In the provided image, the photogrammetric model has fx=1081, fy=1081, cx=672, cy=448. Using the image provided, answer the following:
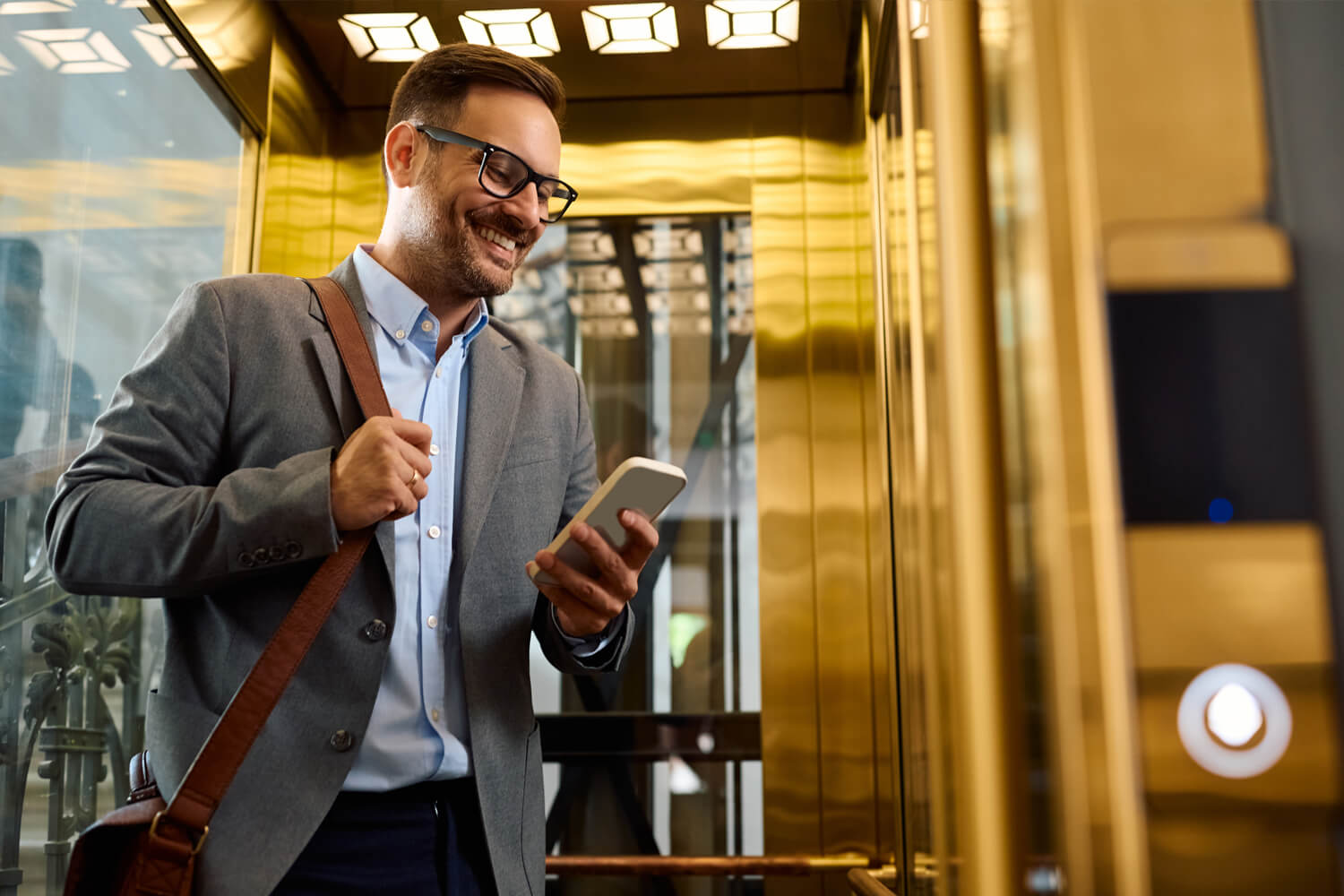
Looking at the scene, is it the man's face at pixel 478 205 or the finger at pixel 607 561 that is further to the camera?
the man's face at pixel 478 205

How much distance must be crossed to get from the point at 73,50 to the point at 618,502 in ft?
4.30

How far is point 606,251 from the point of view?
2.70 meters

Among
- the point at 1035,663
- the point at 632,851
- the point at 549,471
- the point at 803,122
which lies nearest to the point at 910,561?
the point at 549,471

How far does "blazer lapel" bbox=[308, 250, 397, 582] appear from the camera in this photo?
1.48 m

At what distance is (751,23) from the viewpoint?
2504 millimetres

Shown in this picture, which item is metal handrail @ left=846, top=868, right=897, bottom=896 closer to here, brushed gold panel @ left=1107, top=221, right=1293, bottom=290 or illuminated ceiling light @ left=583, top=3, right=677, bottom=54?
brushed gold panel @ left=1107, top=221, right=1293, bottom=290

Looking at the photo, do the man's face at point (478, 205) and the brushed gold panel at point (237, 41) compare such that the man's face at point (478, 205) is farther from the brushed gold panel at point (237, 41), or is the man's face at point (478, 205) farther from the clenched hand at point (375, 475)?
the brushed gold panel at point (237, 41)

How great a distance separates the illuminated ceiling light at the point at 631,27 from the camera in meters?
2.47

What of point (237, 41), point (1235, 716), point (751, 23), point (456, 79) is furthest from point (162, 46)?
point (1235, 716)

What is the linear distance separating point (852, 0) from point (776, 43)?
0.21 meters

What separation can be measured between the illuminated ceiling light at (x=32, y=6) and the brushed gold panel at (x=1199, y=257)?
1.71 metres

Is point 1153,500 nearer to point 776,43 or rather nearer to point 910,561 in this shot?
point 910,561

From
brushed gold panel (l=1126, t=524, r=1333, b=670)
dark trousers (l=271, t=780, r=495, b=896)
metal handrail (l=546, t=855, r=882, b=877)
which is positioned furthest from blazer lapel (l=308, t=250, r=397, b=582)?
metal handrail (l=546, t=855, r=882, b=877)

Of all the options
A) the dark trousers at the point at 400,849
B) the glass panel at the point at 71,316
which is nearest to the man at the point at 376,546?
the dark trousers at the point at 400,849
